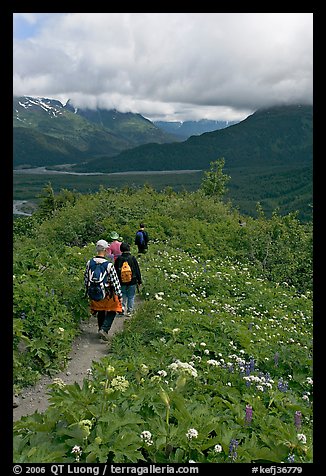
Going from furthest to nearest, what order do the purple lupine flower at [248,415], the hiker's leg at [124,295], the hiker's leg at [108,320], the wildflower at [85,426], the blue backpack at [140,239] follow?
the blue backpack at [140,239] < the hiker's leg at [124,295] < the hiker's leg at [108,320] < the purple lupine flower at [248,415] < the wildflower at [85,426]

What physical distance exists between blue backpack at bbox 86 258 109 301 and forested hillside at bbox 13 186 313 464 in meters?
0.56

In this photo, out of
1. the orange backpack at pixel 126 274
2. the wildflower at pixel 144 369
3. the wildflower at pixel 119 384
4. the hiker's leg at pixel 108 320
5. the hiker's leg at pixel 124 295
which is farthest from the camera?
the hiker's leg at pixel 124 295

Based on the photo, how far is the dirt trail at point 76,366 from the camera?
575 centimetres

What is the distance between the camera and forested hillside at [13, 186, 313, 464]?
383 centimetres

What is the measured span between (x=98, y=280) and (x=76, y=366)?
1.54 meters

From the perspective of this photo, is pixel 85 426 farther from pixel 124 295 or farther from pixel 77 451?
pixel 124 295

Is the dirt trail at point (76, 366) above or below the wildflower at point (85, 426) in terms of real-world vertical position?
below

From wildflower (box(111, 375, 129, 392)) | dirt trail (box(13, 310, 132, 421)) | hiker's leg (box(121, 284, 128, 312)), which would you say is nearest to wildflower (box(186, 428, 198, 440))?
wildflower (box(111, 375, 129, 392))

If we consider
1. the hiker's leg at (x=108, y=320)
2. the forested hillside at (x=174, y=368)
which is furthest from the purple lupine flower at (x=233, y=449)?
the hiker's leg at (x=108, y=320)

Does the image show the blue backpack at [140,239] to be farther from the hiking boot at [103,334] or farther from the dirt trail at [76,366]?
the hiking boot at [103,334]
